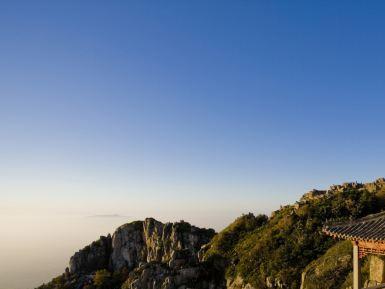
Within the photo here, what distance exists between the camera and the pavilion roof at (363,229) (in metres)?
20.1

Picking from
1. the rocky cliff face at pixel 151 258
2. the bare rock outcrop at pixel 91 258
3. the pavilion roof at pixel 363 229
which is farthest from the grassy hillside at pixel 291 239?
the bare rock outcrop at pixel 91 258

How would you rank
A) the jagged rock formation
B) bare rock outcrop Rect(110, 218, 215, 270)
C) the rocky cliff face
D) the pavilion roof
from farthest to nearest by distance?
bare rock outcrop Rect(110, 218, 215, 270) < the rocky cliff face < the jagged rock formation < the pavilion roof

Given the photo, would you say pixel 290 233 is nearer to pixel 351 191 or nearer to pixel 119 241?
pixel 351 191

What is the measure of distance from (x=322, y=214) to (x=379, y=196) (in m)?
5.82

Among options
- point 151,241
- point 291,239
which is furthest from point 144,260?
point 291,239

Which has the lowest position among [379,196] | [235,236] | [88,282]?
[88,282]

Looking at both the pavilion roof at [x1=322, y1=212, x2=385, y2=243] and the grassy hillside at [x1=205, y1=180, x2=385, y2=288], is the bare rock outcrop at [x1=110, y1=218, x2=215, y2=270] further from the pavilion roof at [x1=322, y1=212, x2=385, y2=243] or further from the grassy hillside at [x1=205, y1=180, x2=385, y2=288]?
the pavilion roof at [x1=322, y1=212, x2=385, y2=243]

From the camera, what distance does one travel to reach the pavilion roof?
20.1 metres

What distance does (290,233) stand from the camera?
44781 millimetres

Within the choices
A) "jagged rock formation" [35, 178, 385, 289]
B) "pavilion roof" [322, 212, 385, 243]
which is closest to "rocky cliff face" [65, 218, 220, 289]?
"jagged rock formation" [35, 178, 385, 289]

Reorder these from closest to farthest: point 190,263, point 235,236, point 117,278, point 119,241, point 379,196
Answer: point 379,196, point 190,263, point 235,236, point 117,278, point 119,241

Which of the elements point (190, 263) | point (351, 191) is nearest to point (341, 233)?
point (351, 191)

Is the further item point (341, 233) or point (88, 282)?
point (88, 282)

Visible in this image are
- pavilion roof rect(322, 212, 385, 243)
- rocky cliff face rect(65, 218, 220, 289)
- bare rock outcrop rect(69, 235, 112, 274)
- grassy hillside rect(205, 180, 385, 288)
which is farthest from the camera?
bare rock outcrop rect(69, 235, 112, 274)
